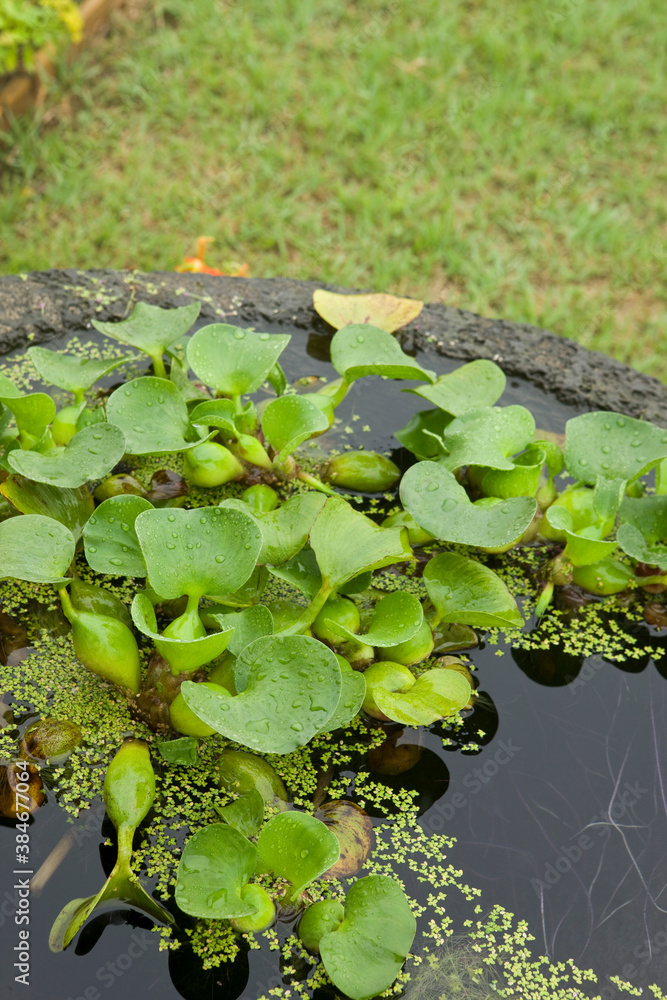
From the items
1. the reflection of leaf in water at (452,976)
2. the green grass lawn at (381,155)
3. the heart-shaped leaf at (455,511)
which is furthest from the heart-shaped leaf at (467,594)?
the green grass lawn at (381,155)

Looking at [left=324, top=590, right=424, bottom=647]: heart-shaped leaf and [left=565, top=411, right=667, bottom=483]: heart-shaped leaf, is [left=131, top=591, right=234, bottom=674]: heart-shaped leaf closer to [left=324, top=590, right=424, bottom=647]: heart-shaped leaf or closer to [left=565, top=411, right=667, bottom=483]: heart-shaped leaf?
[left=324, top=590, right=424, bottom=647]: heart-shaped leaf

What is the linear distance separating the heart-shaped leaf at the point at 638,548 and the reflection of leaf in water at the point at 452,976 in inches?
20.3

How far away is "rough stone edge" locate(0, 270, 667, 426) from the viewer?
134 centimetres

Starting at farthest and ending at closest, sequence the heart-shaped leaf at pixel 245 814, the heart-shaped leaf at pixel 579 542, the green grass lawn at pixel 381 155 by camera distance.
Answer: the green grass lawn at pixel 381 155 < the heart-shaped leaf at pixel 579 542 < the heart-shaped leaf at pixel 245 814

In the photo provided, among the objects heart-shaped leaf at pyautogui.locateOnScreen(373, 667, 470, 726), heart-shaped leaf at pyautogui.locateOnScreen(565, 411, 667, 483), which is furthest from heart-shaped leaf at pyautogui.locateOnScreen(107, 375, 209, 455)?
heart-shaped leaf at pyautogui.locateOnScreen(565, 411, 667, 483)

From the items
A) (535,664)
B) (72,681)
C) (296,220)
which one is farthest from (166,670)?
(296,220)

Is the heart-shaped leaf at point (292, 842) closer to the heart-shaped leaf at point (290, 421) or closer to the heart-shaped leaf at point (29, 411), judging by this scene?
the heart-shaped leaf at point (290, 421)

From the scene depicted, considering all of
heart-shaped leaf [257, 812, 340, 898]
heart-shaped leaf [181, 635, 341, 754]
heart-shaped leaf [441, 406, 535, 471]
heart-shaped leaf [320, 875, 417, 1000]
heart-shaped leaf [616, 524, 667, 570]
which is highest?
heart-shaped leaf [441, 406, 535, 471]

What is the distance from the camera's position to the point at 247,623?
92 cm

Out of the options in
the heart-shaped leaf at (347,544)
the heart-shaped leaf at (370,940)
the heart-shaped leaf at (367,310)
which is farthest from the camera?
the heart-shaped leaf at (367,310)

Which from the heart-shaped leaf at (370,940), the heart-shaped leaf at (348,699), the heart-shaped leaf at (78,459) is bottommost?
the heart-shaped leaf at (370,940)

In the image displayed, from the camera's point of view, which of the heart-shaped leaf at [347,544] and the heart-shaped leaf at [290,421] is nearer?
the heart-shaped leaf at [347,544]

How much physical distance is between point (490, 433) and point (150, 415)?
1.45 ft

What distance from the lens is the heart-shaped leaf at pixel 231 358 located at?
45.0 inches
